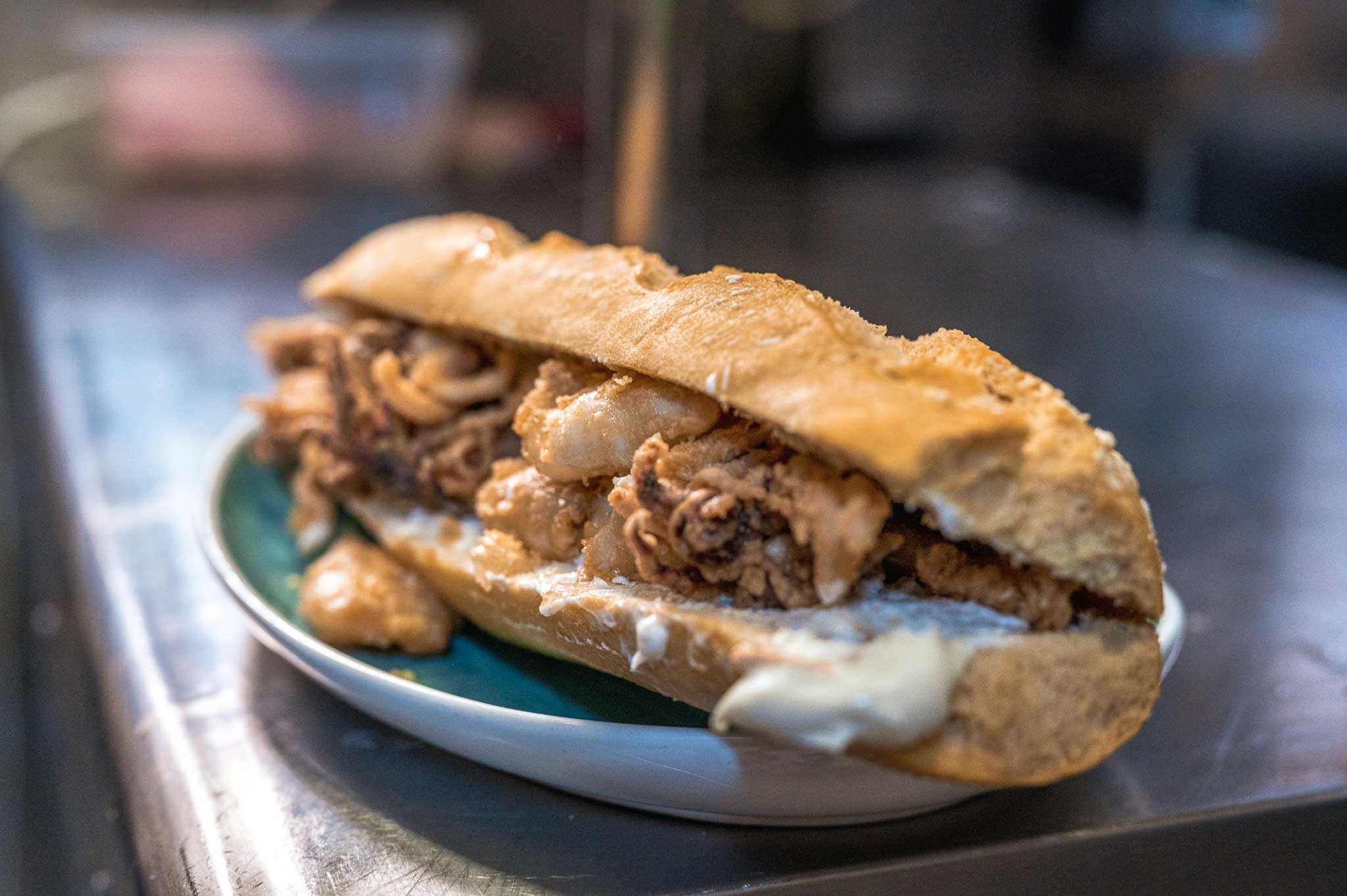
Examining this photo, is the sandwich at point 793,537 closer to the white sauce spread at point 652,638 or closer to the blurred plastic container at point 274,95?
the white sauce spread at point 652,638

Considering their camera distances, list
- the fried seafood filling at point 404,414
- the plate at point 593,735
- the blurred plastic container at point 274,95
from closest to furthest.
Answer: the plate at point 593,735
the fried seafood filling at point 404,414
the blurred plastic container at point 274,95

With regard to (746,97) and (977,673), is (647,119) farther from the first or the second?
(746,97)

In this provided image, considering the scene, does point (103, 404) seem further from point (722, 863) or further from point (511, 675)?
point (722, 863)

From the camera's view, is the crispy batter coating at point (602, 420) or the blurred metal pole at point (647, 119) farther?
the blurred metal pole at point (647, 119)

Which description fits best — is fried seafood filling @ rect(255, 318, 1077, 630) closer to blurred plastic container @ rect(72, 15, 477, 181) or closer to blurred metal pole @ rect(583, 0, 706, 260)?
blurred metal pole @ rect(583, 0, 706, 260)

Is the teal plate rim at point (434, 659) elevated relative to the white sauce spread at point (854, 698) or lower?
lower

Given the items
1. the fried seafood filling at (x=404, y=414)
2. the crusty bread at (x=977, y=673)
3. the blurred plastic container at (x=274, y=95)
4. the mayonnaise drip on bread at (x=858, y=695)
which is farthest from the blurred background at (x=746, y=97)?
the mayonnaise drip on bread at (x=858, y=695)

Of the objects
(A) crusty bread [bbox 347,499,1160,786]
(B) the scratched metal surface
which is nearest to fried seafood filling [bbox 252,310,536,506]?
(B) the scratched metal surface

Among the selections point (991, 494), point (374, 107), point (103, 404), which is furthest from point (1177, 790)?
point (374, 107)
